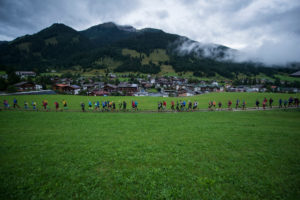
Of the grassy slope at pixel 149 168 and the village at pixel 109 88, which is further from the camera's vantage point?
the village at pixel 109 88

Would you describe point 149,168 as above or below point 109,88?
below

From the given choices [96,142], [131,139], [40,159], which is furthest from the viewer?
[131,139]

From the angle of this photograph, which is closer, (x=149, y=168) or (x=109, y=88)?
(x=149, y=168)

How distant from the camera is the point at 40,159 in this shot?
719cm

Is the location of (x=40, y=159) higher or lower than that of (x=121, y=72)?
lower

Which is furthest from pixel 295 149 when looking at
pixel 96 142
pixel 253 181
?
pixel 96 142

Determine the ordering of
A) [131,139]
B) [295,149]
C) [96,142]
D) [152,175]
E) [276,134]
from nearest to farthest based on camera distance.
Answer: [152,175] → [295,149] → [96,142] → [131,139] → [276,134]

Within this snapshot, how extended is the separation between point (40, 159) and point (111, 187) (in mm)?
4816

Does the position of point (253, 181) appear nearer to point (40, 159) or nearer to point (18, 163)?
point (40, 159)

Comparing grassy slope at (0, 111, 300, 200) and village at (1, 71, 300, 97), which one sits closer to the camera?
grassy slope at (0, 111, 300, 200)

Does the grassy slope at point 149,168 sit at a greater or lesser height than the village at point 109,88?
lesser

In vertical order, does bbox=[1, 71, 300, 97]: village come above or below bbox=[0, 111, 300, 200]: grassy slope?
above

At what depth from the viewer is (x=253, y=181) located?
5.62m

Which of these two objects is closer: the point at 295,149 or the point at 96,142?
the point at 295,149
